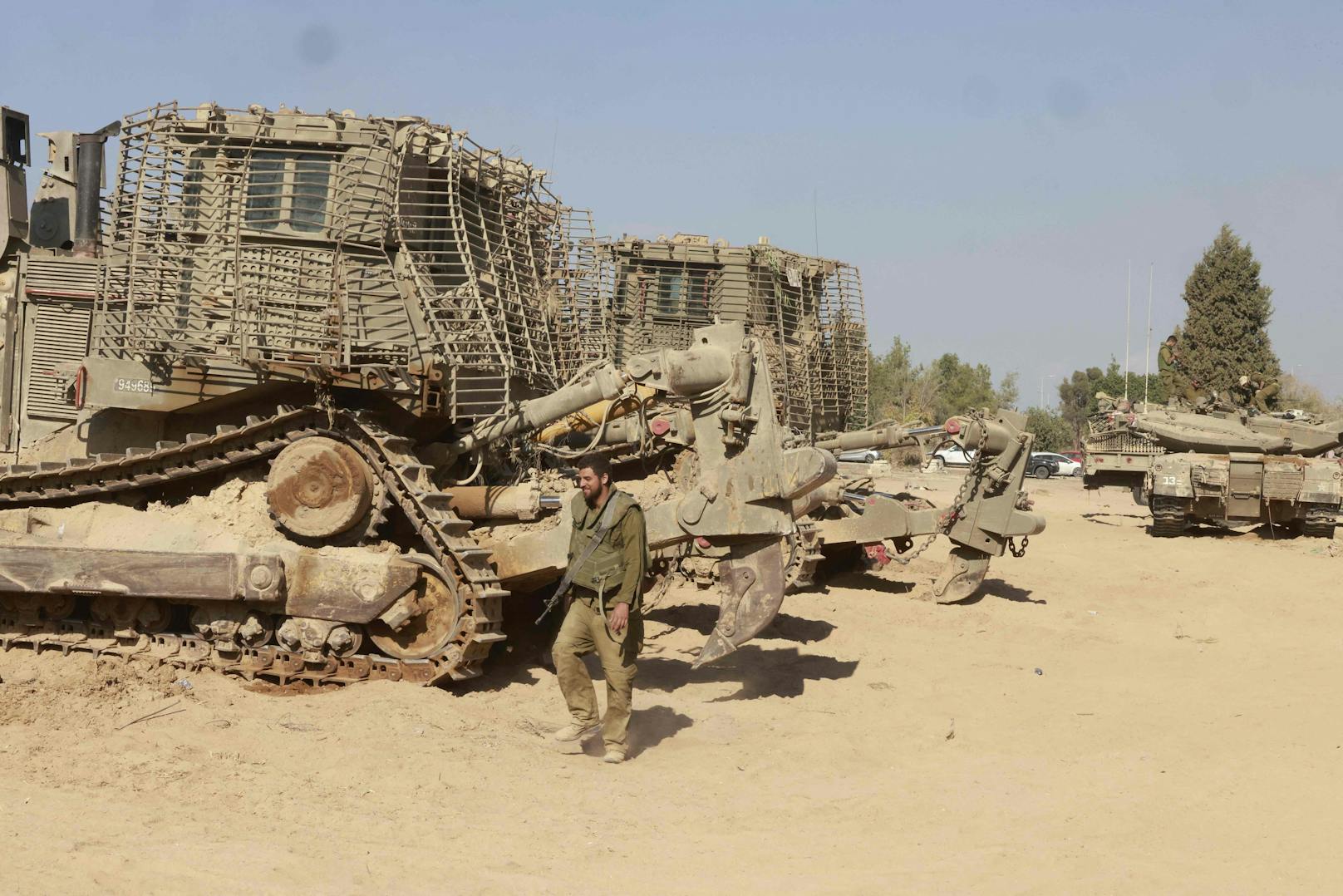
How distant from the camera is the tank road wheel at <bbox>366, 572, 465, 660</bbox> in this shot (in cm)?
890

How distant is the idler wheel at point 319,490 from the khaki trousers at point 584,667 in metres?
1.90

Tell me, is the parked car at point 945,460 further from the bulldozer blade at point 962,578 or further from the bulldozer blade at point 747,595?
the bulldozer blade at point 747,595

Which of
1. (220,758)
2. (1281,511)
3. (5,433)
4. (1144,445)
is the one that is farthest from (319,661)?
(1144,445)

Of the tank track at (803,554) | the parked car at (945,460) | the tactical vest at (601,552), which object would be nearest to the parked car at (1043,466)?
the parked car at (945,460)

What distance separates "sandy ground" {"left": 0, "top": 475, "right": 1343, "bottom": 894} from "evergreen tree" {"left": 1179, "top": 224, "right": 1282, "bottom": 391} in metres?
35.0

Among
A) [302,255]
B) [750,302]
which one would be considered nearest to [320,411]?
[302,255]

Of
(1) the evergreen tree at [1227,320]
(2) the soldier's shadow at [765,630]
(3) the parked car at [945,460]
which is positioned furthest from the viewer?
(3) the parked car at [945,460]

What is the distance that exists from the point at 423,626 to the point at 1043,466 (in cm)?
4046

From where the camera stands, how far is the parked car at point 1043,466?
46688 millimetres

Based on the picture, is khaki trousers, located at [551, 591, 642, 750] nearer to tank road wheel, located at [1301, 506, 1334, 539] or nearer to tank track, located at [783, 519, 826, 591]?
tank track, located at [783, 519, 826, 591]

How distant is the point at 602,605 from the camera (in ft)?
26.1

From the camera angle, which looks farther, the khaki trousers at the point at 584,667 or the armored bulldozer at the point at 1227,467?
the armored bulldozer at the point at 1227,467

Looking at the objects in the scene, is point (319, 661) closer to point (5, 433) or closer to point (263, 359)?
point (263, 359)

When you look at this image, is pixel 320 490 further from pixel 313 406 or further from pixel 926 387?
pixel 926 387
